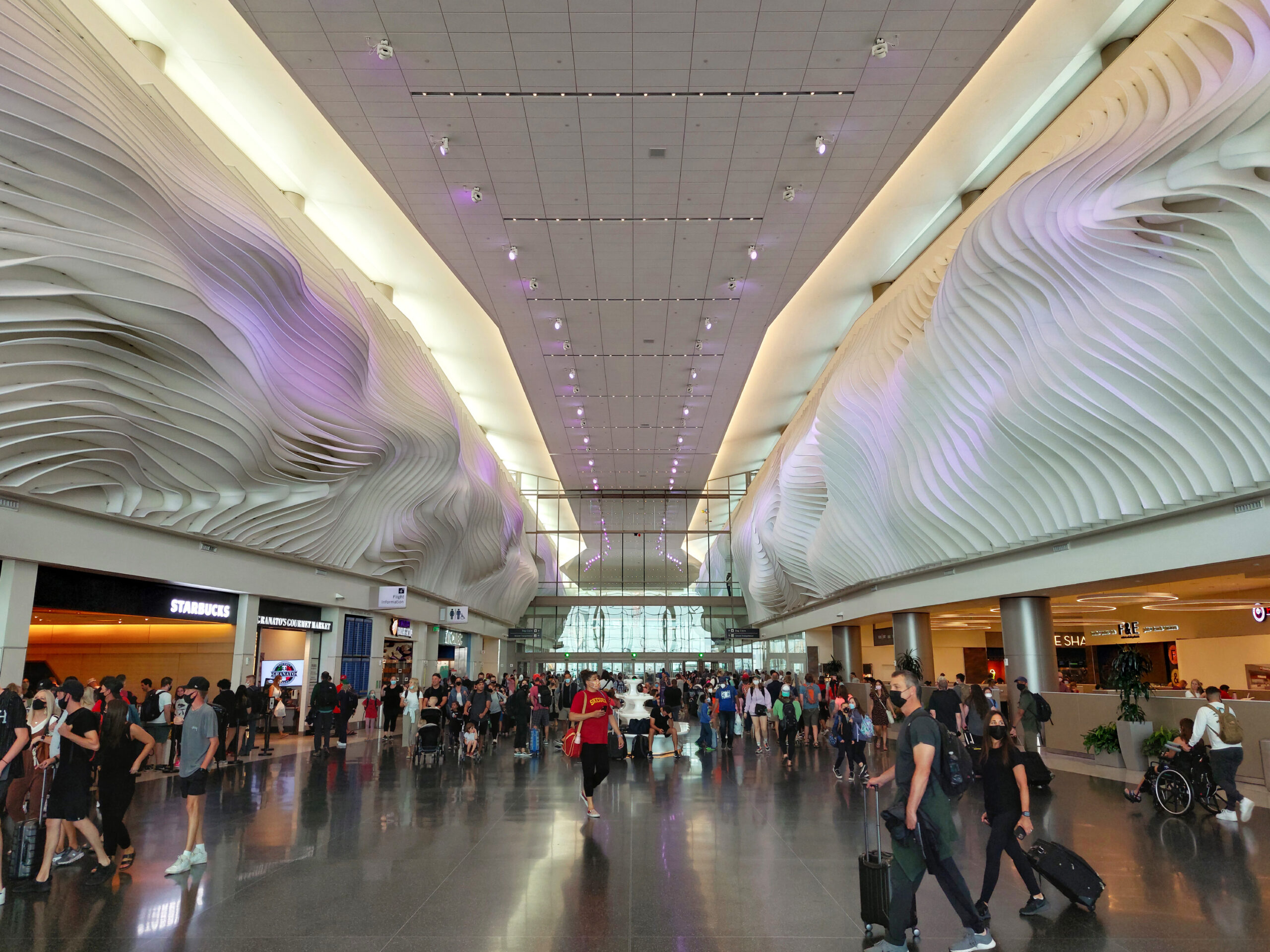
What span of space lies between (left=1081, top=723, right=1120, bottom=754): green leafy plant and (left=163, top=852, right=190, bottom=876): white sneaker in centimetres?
1282

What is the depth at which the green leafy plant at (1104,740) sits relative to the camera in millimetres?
13445

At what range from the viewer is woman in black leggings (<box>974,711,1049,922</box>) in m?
5.41

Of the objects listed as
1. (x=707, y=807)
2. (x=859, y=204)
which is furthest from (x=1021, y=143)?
(x=707, y=807)

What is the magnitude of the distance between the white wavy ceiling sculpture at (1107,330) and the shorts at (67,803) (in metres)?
11.2

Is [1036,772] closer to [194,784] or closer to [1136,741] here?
[1136,741]

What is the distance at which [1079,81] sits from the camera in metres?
14.2

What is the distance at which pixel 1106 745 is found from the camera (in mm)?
13531

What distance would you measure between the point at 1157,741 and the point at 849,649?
53.4 feet

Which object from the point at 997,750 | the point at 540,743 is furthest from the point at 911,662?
the point at 997,750

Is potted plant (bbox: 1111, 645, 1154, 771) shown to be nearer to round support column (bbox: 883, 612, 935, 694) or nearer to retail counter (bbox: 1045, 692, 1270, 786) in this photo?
retail counter (bbox: 1045, 692, 1270, 786)

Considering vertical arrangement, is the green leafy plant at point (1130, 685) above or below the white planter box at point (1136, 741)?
above

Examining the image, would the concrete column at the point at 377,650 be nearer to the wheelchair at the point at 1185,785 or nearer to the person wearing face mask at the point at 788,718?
the person wearing face mask at the point at 788,718

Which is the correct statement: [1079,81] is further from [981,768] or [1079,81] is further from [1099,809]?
[981,768]

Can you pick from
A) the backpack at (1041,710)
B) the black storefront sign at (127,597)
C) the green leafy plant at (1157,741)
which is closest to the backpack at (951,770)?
the green leafy plant at (1157,741)
